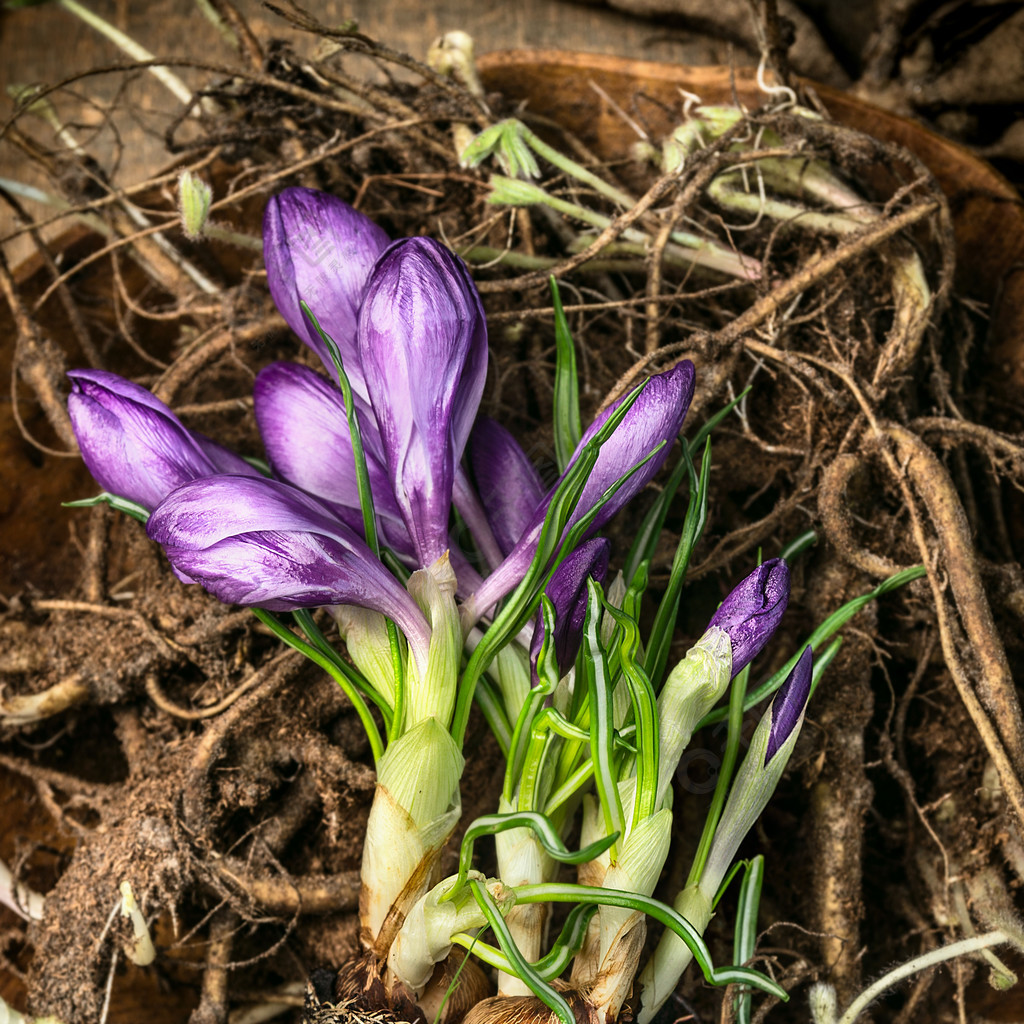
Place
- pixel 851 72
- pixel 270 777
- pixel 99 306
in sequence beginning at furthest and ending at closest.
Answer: pixel 851 72 < pixel 99 306 < pixel 270 777

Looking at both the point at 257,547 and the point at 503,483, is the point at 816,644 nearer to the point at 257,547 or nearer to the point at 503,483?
the point at 503,483

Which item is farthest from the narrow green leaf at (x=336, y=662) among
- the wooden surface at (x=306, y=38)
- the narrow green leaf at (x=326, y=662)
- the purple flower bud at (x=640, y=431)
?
the wooden surface at (x=306, y=38)

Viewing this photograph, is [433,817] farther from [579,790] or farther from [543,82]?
[543,82]

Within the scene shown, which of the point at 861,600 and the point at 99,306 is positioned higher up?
the point at 99,306

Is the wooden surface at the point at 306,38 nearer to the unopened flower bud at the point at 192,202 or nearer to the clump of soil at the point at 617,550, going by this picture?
the clump of soil at the point at 617,550

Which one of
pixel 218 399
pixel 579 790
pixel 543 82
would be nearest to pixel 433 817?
pixel 579 790

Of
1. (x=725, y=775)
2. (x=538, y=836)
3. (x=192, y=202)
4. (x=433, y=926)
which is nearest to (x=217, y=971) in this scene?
(x=433, y=926)

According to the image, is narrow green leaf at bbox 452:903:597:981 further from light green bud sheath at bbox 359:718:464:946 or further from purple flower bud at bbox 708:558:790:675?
purple flower bud at bbox 708:558:790:675

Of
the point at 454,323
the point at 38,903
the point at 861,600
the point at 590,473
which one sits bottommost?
the point at 38,903
